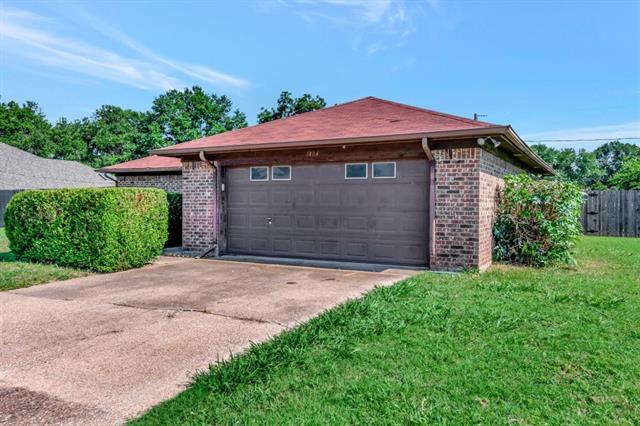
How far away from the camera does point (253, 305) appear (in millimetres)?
5203

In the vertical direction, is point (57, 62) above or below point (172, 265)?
above

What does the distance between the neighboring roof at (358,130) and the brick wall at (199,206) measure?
534 millimetres

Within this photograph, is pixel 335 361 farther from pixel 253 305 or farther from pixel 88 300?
pixel 88 300

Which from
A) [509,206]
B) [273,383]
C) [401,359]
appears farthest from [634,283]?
[273,383]

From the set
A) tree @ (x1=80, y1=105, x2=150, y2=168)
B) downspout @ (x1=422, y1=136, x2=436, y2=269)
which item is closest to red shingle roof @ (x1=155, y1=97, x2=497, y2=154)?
downspout @ (x1=422, y1=136, x2=436, y2=269)

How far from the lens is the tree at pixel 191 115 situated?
32781mm

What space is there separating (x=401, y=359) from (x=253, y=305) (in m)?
2.35

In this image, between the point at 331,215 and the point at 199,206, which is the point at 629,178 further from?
the point at 199,206

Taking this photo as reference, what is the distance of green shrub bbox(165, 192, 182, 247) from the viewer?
36.9 feet

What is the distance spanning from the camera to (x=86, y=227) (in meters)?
7.77

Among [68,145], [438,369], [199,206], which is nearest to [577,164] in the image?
[199,206]

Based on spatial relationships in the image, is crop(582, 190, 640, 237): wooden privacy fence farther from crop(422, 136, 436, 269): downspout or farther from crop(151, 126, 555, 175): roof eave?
crop(422, 136, 436, 269): downspout

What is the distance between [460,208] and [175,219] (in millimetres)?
7536

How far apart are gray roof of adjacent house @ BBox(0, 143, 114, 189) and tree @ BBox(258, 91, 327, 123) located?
12109mm
